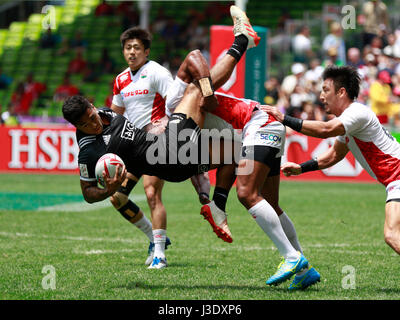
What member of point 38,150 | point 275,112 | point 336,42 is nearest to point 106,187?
point 275,112

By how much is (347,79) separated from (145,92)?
8.21ft

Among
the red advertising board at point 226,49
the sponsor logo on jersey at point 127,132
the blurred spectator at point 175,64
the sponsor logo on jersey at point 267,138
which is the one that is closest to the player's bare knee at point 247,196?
the sponsor logo on jersey at point 267,138

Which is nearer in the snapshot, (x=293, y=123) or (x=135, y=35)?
(x=293, y=123)

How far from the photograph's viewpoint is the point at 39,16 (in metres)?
32.4

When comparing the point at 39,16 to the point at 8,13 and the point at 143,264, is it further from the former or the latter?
the point at 143,264

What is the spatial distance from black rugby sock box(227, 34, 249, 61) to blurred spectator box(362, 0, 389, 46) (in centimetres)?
1456

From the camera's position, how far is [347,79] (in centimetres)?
666

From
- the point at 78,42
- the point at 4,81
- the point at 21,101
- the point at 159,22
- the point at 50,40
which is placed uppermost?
the point at 159,22

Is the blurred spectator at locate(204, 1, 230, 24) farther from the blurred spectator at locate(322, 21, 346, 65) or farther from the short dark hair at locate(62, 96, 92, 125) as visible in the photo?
the short dark hair at locate(62, 96, 92, 125)

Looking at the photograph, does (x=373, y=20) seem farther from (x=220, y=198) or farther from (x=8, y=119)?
(x=220, y=198)
